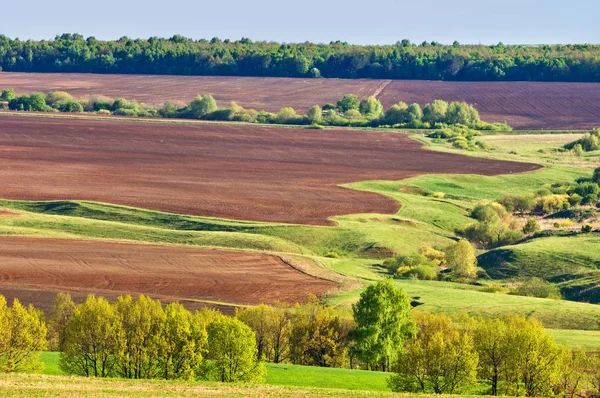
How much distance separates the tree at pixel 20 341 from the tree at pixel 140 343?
12.8 ft

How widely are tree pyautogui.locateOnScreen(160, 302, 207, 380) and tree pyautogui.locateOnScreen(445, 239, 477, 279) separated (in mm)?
35058

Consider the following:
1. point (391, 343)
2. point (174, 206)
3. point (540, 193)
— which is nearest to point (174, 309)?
point (391, 343)

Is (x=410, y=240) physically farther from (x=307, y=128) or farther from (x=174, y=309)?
(x=307, y=128)

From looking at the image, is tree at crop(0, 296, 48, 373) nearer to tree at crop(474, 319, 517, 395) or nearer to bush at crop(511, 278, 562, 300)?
tree at crop(474, 319, 517, 395)

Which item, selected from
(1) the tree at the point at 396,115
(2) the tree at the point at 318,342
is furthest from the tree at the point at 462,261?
(1) the tree at the point at 396,115

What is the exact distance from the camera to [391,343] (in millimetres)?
59156

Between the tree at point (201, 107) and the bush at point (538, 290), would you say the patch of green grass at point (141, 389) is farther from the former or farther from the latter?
the tree at point (201, 107)

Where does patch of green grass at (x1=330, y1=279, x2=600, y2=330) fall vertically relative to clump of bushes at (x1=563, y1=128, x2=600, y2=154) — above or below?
below

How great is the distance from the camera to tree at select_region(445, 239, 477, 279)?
84875 millimetres

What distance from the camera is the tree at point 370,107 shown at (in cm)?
19486

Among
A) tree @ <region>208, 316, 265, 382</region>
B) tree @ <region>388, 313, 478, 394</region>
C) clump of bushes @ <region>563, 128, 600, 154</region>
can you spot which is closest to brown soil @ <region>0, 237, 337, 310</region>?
tree @ <region>208, 316, 265, 382</region>

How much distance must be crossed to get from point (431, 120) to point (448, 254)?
99833 millimetres

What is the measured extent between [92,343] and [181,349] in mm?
4201

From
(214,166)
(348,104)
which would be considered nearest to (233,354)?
(214,166)
